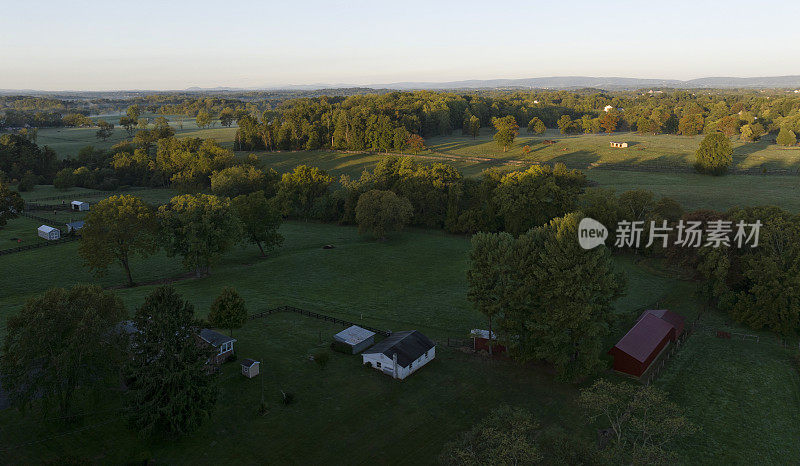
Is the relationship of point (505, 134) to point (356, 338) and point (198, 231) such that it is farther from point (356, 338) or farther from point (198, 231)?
point (356, 338)

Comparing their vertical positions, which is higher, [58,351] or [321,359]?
[58,351]

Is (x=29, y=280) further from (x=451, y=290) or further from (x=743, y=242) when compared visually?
(x=743, y=242)

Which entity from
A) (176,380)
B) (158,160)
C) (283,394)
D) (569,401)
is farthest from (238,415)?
(158,160)

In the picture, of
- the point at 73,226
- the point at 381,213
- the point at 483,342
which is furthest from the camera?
the point at 381,213

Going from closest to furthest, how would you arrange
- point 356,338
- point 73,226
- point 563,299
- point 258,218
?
1. point 563,299
2. point 356,338
3. point 258,218
4. point 73,226

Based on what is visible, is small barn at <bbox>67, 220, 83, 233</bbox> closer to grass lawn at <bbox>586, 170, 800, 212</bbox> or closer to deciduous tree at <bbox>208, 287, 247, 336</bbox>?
deciduous tree at <bbox>208, 287, 247, 336</bbox>

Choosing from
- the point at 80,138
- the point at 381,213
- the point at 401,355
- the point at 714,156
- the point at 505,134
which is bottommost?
the point at 401,355

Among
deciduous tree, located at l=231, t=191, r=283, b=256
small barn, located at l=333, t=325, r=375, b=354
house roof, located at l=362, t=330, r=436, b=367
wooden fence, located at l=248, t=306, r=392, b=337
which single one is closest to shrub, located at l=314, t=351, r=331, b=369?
small barn, located at l=333, t=325, r=375, b=354

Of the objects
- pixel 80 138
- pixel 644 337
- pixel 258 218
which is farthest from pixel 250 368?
pixel 80 138
